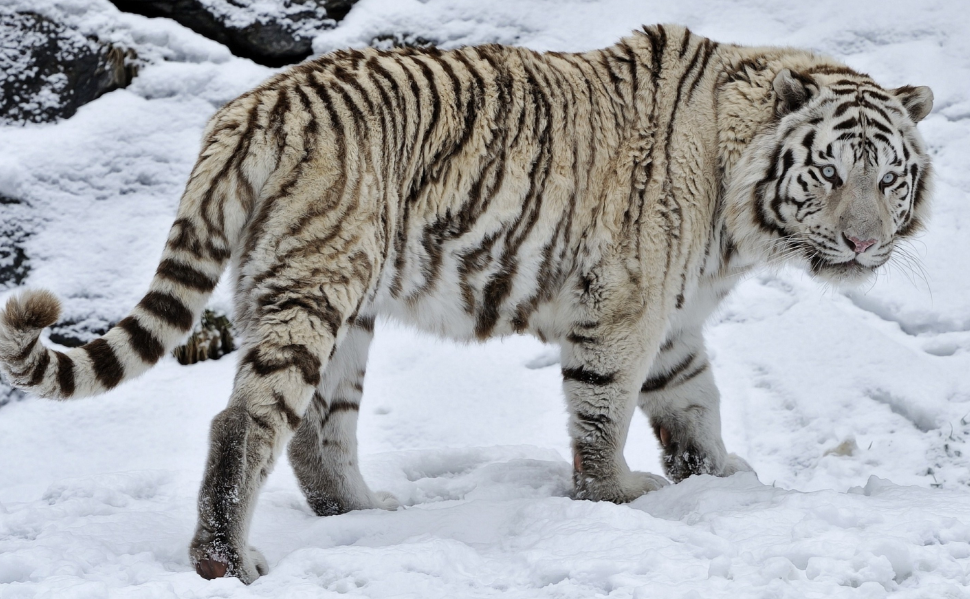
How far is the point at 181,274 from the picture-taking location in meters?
3.43

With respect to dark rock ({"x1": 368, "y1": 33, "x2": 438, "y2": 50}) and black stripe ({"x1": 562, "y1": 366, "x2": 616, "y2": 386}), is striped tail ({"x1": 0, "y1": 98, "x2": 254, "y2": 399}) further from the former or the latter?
dark rock ({"x1": 368, "y1": 33, "x2": 438, "y2": 50})

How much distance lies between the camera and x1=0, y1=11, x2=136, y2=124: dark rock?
7.35m

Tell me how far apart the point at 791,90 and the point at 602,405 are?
1583mm

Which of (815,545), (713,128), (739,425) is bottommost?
(739,425)

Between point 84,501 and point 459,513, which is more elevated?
point 459,513

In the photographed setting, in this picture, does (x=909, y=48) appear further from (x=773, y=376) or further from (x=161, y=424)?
(x=161, y=424)

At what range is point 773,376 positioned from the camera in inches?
245

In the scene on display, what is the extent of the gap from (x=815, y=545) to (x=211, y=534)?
191 centimetres

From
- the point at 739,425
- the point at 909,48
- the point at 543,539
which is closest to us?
the point at 543,539

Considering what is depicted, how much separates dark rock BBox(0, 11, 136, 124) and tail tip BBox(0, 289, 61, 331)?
4907 millimetres

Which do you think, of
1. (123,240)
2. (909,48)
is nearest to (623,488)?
(123,240)

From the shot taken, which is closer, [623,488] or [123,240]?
[623,488]

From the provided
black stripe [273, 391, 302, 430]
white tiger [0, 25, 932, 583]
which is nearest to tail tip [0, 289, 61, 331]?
white tiger [0, 25, 932, 583]

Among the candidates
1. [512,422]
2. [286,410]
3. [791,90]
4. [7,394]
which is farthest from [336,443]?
[7,394]
